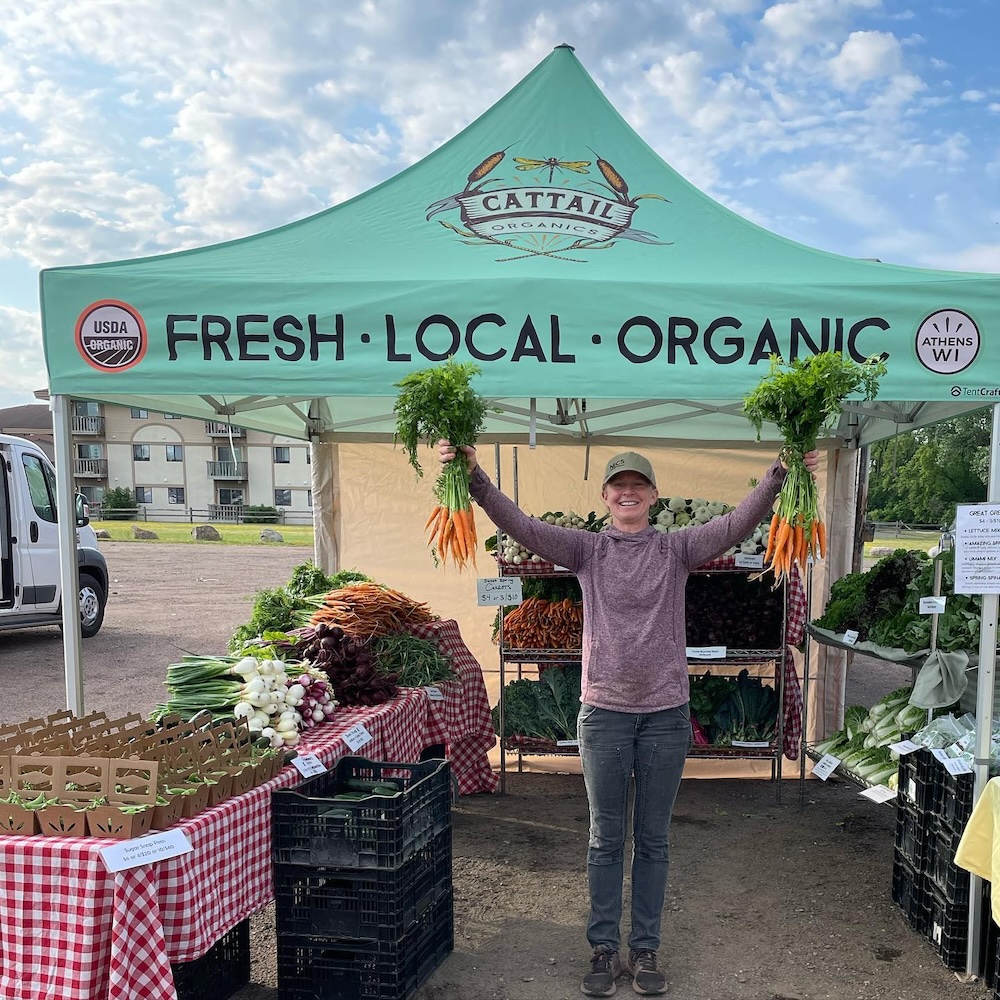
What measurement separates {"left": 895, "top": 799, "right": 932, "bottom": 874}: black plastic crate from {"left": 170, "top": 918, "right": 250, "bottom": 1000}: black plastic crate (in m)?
2.83

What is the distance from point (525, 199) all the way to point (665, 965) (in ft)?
11.5

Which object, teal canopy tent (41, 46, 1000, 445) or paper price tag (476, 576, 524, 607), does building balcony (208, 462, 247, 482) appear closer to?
paper price tag (476, 576, 524, 607)

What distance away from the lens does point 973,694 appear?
4.48 meters

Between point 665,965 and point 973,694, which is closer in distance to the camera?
point 665,965

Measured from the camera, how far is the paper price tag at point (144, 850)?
2.57 m

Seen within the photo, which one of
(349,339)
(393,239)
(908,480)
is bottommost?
(908,480)

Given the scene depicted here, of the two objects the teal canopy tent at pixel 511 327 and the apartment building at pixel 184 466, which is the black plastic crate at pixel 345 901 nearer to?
Answer: the teal canopy tent at pixel 511 327

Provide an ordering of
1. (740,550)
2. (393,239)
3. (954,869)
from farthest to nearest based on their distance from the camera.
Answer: (740,550)
(393,239)
(954,869)

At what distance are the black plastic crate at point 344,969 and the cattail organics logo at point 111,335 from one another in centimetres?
236

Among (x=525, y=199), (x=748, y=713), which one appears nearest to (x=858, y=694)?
(x=748, y=713)

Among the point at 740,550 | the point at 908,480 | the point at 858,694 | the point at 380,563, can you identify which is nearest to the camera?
the point at 740,550

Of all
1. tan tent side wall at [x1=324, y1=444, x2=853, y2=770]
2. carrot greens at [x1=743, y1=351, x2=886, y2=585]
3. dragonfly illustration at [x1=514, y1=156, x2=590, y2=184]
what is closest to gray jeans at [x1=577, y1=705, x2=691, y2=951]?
carrot greens at [x1=743, y1=351, x2=886, y2=585]

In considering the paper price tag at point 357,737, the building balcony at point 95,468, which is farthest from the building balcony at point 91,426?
the paper price tag at point 357,737

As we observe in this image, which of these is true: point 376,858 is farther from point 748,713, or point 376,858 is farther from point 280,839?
point 748,713
